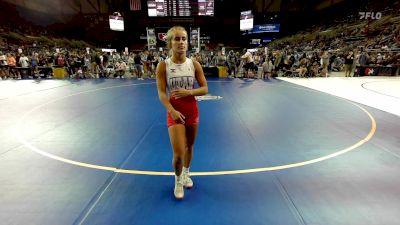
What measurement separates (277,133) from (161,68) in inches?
145

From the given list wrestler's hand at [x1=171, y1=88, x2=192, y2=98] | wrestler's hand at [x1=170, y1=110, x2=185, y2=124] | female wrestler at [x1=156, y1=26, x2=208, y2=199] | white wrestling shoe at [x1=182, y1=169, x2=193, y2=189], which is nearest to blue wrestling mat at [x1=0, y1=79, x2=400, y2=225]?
white wrestling shoe at [x1=182, y1=169, x2=193, y2=189]

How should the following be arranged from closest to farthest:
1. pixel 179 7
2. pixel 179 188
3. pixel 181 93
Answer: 1. pixel 181 93
2. pixel 179 188
3. pixel 179 7

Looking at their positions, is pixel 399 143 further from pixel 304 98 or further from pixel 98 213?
pixel 98 213

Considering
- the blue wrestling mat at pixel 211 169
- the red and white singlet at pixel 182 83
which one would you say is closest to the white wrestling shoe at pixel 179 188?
the blue wrestling mat at pixel 211 169

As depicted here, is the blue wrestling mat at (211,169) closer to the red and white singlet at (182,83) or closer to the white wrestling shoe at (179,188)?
the white wrestling shoe at (179,188)

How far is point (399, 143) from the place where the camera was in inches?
201

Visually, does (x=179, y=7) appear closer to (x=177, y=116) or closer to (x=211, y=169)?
(x=211, y=169)

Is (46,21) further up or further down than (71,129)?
further up

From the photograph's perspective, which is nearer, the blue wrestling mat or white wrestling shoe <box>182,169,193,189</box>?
the blue wrestling mat

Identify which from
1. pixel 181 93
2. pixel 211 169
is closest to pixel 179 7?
pixel 211 169

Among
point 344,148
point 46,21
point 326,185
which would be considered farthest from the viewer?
point 46,21

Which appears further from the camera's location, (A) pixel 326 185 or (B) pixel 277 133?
(B) pixel 277 133

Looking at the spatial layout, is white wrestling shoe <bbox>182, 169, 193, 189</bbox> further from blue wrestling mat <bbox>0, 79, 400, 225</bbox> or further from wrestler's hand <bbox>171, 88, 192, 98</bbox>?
wrestler's hand <bbox>171, 88, 192, 98</bbox>

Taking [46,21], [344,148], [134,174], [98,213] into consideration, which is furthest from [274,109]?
[46,21]
